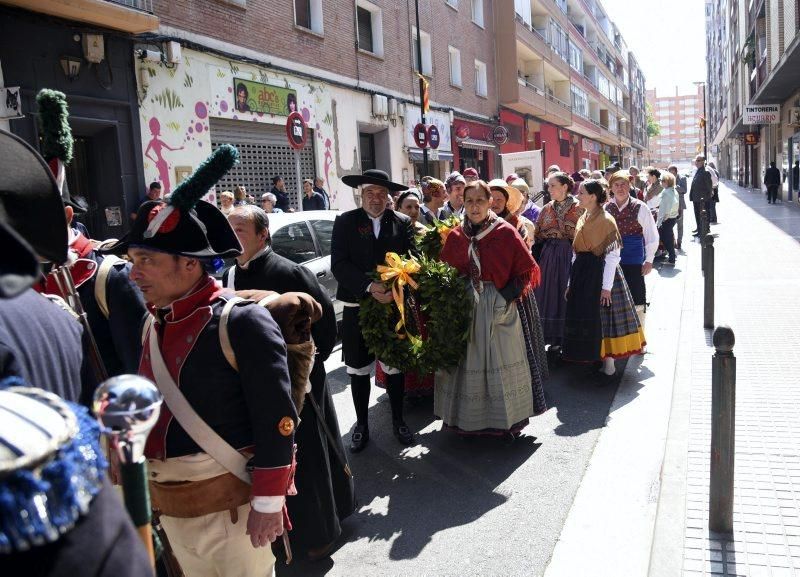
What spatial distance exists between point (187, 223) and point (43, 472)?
1.55 meters

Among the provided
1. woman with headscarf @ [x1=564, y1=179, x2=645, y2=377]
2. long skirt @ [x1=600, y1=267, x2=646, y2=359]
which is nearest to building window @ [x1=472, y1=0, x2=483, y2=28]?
woman with headscarf @ [x1=564, y1=179, x2=645, y2=377]

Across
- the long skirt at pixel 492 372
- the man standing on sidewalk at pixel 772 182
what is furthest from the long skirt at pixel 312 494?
the man standing on sidewalk at pixel 772 182

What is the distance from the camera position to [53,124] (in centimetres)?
246

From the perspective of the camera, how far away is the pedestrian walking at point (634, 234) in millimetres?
7574

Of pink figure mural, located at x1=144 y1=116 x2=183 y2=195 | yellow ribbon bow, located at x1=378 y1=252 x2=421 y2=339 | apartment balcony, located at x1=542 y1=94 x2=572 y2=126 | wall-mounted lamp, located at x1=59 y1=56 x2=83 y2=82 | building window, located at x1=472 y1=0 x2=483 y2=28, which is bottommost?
yellow ribbon bow, located at x1=378 y1=252 x2=421 y2=339

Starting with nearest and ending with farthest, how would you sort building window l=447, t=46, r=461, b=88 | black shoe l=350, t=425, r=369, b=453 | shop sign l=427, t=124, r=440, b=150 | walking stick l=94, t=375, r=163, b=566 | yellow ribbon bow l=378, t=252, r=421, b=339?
walking stick l=94, t=375, r=163, b=566
yellow ribbon bow l=378, t=252, r=421, b=339
black shoe l=350, t=425, r=369, b=453
shop sign l=427, t=124, r=440, b=150
building window l=447, t=46, r=461, b=88

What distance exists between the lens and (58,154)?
2490 mm

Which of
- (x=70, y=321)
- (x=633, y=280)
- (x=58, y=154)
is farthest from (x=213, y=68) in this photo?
(x=70, y=321)

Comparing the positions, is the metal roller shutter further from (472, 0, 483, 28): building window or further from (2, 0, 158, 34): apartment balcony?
(472, 0, 483, 28): building window

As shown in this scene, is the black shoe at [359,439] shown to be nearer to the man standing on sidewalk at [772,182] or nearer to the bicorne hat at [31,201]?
the bicorne hat at [31,201]

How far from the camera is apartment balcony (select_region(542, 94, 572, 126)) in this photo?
33987mm

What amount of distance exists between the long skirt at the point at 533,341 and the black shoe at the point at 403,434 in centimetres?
95

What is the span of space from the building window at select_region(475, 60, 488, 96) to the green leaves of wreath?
23.1m

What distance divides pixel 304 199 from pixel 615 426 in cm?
1004
